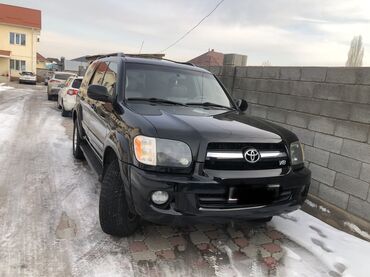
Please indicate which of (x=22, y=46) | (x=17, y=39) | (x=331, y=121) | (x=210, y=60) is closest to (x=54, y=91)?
(x=210, y=60)

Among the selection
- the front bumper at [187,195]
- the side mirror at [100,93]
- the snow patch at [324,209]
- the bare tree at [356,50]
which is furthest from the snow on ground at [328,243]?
the bare tree at [356,50]

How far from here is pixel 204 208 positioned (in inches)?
116

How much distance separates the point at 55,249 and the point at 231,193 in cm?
173

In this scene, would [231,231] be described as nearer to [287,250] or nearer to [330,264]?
[287,250]

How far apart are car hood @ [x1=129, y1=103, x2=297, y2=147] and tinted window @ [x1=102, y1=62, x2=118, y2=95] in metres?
0.56

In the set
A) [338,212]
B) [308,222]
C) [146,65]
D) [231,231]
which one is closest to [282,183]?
[231,231]

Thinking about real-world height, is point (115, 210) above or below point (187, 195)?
below

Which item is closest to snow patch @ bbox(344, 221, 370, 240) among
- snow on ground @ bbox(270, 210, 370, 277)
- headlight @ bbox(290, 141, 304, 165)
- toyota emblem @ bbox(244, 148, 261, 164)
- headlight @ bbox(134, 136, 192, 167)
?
snow on ground @ bbox(270, 210, 370, 277)

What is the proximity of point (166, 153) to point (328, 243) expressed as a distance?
222cm

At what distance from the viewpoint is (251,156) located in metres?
3.09

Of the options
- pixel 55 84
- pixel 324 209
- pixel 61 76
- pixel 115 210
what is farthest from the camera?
pixel 61 76

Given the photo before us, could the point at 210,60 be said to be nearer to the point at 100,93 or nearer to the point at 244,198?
the point at 100,93

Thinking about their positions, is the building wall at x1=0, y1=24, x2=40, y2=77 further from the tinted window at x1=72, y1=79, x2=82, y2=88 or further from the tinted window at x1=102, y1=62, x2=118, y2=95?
the tinted window at x1=102, y1=62, x2=118, y2=95

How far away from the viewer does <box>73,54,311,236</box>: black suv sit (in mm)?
2930
